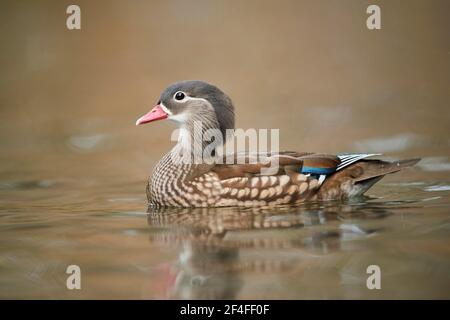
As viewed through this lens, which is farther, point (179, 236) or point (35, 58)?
point (35, 58)

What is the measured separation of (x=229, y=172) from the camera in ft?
24.6

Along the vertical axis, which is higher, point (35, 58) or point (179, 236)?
point (35, 58)

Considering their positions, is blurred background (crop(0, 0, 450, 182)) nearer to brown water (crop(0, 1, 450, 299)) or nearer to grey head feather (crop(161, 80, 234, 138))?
brown water (crop(0, 1, 450, 299))

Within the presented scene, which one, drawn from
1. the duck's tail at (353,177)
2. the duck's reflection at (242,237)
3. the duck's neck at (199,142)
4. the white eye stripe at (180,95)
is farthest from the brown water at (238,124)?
the white eye stripe at (180,95)

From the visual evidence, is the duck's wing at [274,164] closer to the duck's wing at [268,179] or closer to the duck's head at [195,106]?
the duck's wing at [268,179]

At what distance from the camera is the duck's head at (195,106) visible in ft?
25.7

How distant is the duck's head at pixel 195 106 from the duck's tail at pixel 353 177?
3.68 ft

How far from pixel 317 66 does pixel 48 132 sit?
18.1 ft

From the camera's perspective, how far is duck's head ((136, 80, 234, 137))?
7.82 meters

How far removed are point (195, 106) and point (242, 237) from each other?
196 cm

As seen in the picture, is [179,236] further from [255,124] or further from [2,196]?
[255,124]

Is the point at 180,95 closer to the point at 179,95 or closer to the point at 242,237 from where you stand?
the point at 179,95

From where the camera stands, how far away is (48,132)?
12938 millimetres
